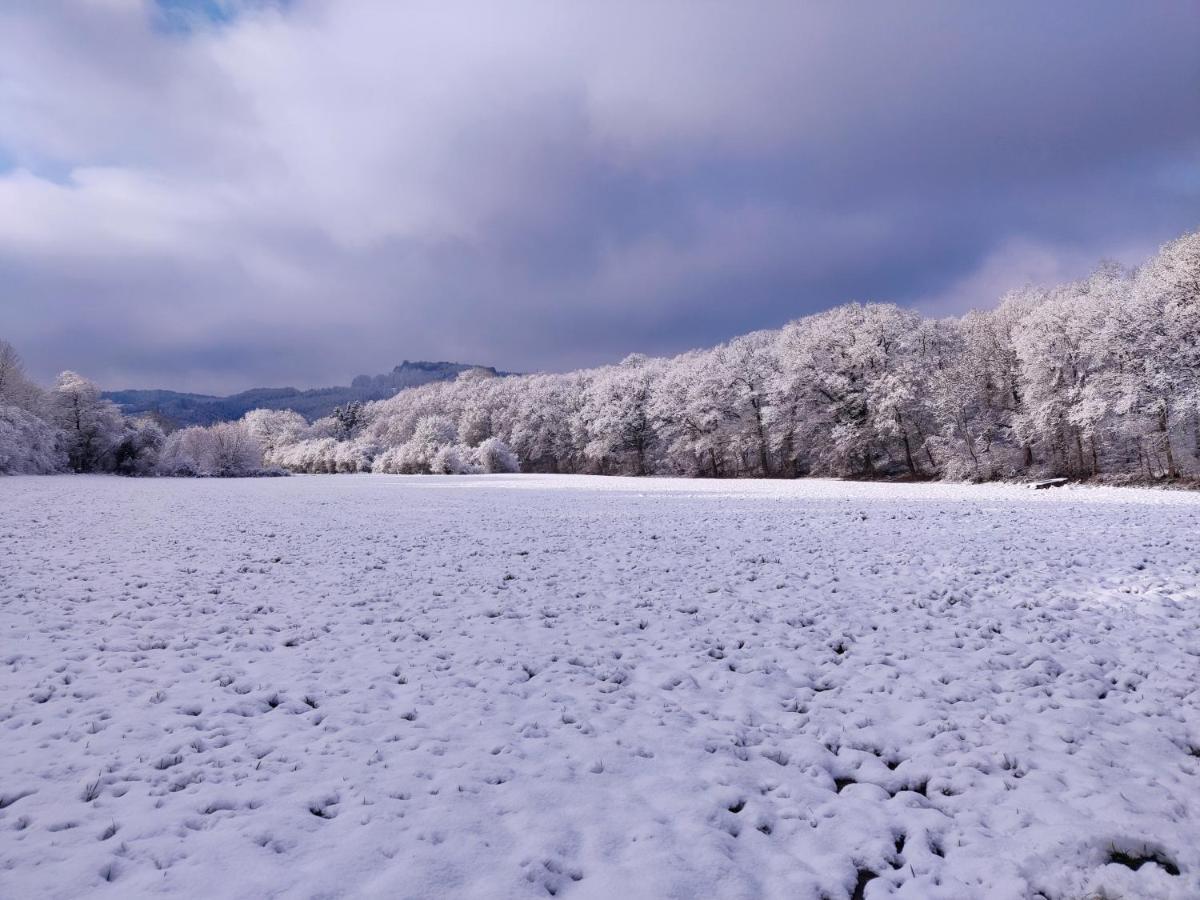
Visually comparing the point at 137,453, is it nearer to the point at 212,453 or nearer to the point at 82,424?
the point at 212,453

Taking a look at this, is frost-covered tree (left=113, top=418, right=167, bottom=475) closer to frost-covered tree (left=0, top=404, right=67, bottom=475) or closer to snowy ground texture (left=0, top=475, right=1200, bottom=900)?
frost-covered tree (left=0, top=404, right=67, bottom=475)

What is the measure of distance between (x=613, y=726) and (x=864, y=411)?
43.9 meters

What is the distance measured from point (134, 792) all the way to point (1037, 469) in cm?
4551

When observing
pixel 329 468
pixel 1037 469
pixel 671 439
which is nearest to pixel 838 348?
pixel 1037 469

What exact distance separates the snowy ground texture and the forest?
24.6 m

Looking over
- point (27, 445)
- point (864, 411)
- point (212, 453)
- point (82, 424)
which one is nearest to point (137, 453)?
point (212, 453)

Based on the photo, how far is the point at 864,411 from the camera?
43.9 meters

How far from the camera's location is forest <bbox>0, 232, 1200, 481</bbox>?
30.2 meters

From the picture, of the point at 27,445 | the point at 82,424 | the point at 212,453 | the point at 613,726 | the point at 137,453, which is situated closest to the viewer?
the point at 613,726

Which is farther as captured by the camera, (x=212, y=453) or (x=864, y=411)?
(x=212, y=453)

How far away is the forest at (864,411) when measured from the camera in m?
30.2

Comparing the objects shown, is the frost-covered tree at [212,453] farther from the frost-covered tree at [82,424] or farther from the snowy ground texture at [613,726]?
the snowy ground texture at [613,726]

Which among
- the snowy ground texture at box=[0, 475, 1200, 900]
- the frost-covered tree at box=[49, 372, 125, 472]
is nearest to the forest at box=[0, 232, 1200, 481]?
the frost-covered tree at box=[49, 372, 125, 472]

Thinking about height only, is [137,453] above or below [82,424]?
below
